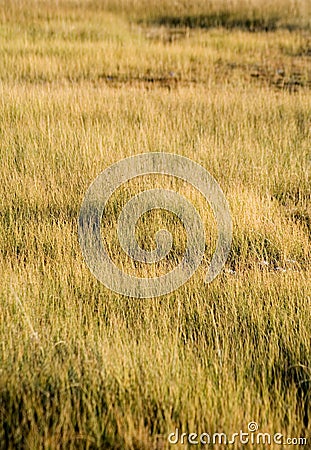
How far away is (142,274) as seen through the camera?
3.51m

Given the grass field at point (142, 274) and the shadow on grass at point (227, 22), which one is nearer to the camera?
the grass field at point (142, 274)

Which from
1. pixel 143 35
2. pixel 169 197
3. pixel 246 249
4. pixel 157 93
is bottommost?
pixel 246 249

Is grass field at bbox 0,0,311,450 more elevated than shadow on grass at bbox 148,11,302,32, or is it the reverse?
shadow on grass at bbox 148,11,302,32

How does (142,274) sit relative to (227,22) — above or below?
below

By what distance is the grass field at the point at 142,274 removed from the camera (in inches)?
93.3

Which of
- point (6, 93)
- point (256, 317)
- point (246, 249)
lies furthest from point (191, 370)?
point (6, 93)

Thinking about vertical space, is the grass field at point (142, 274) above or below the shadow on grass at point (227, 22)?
below

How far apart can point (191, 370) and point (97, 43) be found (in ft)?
30.6

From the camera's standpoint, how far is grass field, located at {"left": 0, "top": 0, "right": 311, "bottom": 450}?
7.77ft

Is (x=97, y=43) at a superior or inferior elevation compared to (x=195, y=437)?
superior

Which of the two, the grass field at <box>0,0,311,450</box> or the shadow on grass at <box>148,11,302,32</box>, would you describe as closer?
the grass field at <box>0,0,311,450</box>

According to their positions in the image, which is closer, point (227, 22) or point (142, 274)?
point (142, 274)

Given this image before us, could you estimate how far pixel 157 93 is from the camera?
8070 millimetres

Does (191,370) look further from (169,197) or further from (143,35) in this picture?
(143,35)
